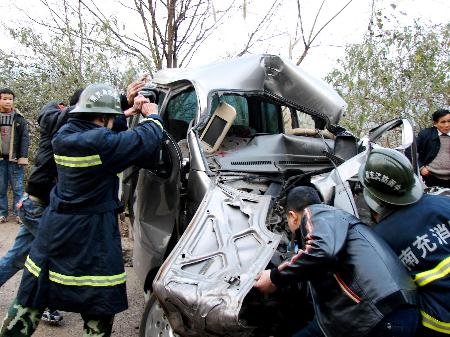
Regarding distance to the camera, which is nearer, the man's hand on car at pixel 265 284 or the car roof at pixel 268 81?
the man's hand on car at pixel 265 284

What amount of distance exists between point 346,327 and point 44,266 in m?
1.81

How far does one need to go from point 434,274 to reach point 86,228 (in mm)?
1889

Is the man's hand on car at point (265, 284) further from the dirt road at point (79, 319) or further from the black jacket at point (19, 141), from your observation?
the black jacket at point (19, 141)

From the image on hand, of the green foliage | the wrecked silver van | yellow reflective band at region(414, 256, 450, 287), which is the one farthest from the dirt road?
the green foliage

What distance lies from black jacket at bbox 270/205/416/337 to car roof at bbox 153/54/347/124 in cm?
183

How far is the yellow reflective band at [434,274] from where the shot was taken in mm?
2080

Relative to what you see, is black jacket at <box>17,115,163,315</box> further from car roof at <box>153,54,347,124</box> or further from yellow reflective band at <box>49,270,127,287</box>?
car roof at <box>153,54,347,124</box>

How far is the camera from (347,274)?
208 cm

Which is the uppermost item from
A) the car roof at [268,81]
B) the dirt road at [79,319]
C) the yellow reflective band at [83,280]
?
the car roof at [268,81]

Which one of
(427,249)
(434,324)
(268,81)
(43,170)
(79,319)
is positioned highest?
(268,81)

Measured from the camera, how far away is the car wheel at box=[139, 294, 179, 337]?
2962 millimetres

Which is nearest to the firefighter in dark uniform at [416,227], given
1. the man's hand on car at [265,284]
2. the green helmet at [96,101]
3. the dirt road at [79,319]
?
the man's hand on car at [265,284]

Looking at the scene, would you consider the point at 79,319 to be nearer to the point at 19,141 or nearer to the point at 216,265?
the point at 216,265

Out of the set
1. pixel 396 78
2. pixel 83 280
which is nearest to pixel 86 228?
pixel 83 280
